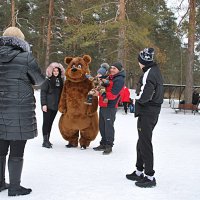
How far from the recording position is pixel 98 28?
17500 mm

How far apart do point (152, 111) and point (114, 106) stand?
2.28m

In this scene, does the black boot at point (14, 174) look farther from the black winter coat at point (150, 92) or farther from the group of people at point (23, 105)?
the black winter coat at point (150, 92)

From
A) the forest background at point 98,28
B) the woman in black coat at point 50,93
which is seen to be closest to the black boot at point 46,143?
the woman in black coat at point 50,93

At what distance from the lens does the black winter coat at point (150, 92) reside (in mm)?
4832

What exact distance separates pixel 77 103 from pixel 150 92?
262 cm

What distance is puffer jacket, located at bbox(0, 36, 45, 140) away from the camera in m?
4.25

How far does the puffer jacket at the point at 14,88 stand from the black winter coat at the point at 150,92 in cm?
142

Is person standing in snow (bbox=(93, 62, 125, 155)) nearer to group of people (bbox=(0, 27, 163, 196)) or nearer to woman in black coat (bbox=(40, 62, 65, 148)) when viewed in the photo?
woman in black coat (bbox=(40, 62, 65, 148))

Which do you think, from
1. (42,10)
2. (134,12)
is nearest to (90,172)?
(134,12)

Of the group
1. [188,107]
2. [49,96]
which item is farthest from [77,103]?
[188,107]

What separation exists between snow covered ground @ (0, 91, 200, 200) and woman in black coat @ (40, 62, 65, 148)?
399 mm

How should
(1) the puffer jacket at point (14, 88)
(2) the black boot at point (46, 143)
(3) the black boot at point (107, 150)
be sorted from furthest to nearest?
(2) the black boot at point (46, 143)
(3) the black boot at point (107, 150)
(1) the puffer jacket at point (14, 88)

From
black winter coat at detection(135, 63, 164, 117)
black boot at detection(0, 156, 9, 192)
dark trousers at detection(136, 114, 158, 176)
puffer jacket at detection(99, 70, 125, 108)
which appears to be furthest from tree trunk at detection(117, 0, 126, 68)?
black boot at detection(0, 156, 9, 192)

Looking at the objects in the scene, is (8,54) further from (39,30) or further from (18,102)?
(39,30)
